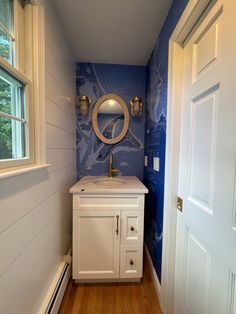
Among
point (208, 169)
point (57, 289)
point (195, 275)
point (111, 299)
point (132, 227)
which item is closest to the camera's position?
point (208, 169)

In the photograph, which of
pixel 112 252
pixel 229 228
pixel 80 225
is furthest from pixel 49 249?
pixel 229 228

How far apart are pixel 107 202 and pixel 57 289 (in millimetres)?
725

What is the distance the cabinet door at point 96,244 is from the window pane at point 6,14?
133 centimetres

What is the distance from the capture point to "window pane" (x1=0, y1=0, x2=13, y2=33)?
→ 818 millimetres

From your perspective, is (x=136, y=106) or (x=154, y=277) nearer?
(x=154, y=277)

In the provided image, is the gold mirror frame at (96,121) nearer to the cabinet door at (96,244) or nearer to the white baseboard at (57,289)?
the cabinet door at (96,244)

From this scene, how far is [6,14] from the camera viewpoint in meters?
0.85

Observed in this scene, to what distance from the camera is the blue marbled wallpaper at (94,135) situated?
6.93 feet

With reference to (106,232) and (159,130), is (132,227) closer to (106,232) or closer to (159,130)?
(106,232)

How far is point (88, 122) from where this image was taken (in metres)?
2.15

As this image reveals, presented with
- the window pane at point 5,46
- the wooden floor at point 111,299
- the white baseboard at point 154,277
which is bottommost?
the wooden floor at point 111,299

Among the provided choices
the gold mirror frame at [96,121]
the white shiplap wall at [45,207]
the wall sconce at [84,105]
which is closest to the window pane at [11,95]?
the white shiplap wall at [45,207]

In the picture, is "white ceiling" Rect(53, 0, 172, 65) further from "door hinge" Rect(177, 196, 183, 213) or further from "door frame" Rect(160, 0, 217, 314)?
"door hinge" Rect(177, 196, 183, 213)

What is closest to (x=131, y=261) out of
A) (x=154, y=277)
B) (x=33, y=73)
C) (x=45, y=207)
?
(x=154, y=277)
